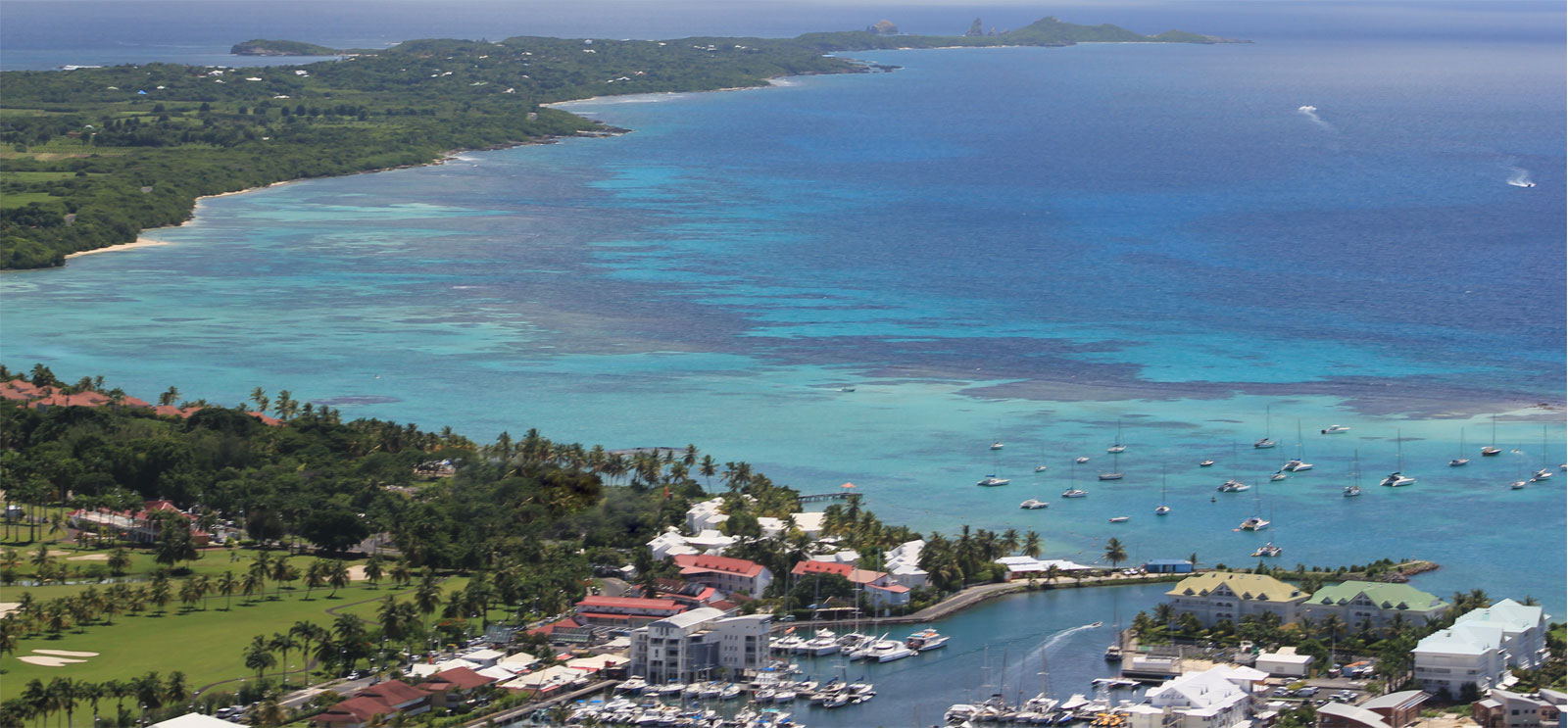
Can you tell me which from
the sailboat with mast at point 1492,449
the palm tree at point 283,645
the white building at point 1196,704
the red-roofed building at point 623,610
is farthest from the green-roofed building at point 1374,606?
the palm tree at point 283,645

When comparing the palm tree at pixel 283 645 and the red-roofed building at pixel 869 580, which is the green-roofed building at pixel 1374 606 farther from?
the palm tree at pixel 283 645

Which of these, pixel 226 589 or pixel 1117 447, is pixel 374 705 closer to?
pixel 226 589

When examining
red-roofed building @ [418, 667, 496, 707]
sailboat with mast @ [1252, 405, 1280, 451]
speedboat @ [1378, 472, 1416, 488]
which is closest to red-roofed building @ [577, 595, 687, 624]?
red-roofed building @ [418, 667, 496, 707]

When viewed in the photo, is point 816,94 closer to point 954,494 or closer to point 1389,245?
point 1389,245

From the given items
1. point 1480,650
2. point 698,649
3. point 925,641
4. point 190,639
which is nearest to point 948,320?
point 925,641

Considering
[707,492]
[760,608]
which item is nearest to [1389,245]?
[707,492]

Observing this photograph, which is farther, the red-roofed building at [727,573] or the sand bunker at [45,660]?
the red-roofed building at [727,573]

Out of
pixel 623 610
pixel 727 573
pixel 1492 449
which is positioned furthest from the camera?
pixel 1492 449
